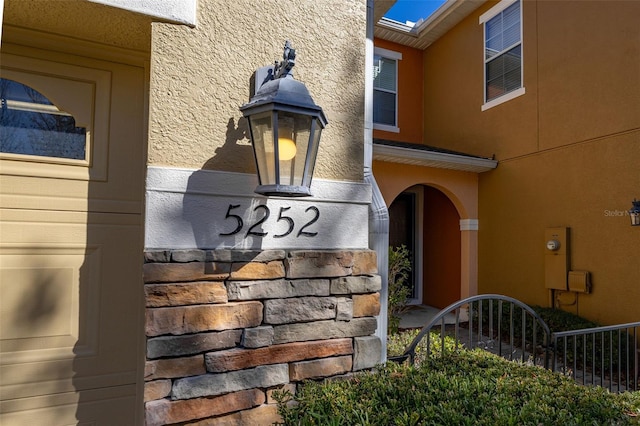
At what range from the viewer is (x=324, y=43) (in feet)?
6.86

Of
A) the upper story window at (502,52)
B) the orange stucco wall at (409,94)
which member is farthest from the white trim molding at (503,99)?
the orange stucco wall at (409,94)

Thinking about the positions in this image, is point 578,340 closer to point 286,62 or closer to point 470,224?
point 470,224

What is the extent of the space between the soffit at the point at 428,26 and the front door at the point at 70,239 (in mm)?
6924

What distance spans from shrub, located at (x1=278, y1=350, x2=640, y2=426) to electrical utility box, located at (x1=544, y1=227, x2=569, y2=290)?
12.9 ft

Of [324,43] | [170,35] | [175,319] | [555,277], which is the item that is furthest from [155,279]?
[555,277]

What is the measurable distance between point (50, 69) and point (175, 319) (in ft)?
4.57

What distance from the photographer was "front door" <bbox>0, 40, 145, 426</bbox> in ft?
5.93

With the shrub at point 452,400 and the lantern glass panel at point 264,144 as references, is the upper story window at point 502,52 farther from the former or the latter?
the lantern glass panel at point 264,144

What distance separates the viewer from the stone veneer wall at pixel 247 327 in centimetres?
165

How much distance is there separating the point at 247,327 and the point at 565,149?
5801mm

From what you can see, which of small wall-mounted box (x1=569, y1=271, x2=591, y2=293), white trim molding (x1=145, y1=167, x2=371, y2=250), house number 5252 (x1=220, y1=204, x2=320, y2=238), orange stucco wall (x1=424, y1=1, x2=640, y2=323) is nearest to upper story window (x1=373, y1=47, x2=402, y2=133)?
orange stucco wall (x1=424, y1=1, x2=640, y2=323)

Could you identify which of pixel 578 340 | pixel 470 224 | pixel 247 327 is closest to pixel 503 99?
pixel 470 224

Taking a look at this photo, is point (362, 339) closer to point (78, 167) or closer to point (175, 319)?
point (175, 319)

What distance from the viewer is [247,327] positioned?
70.9 inches
